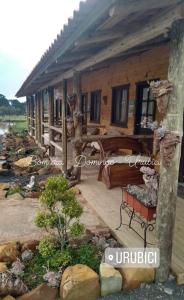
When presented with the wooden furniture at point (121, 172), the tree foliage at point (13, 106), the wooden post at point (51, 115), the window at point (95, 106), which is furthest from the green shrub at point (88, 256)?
the tree foliage at point (13, 106)

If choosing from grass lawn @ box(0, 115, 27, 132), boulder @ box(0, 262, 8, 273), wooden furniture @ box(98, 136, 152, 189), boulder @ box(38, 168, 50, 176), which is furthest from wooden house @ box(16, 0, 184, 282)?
grass lawn @ box(0, 115, 27, 132)

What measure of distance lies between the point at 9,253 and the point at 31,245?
12.8 inches

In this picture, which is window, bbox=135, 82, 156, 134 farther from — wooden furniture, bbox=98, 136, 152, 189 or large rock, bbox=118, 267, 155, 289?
large rock, bbox=118, 267, 155, 289

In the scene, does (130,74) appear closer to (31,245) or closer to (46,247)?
(31,245)

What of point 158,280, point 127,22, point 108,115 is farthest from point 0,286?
point 108,115

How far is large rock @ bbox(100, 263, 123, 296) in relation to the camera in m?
2.84

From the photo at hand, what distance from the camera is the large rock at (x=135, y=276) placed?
115 inches

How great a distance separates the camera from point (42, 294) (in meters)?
2.73

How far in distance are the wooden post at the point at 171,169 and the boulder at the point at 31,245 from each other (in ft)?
5.16

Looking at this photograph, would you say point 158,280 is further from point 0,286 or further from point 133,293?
point 0,286

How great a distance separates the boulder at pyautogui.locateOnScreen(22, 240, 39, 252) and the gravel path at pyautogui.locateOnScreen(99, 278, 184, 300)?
3.76 ft

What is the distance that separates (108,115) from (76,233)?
18.6 feet

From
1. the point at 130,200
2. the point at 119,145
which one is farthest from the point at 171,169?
the point at 119,145

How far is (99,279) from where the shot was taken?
289 centimetres
